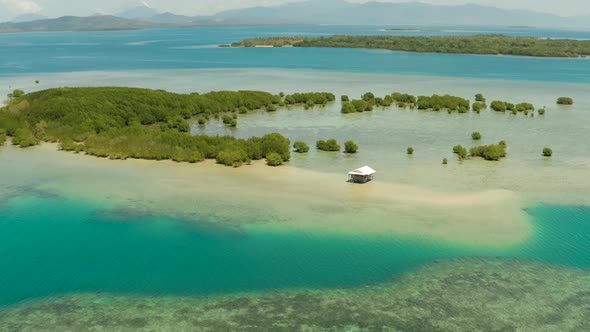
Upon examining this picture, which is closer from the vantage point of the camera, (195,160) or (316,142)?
(195,160)

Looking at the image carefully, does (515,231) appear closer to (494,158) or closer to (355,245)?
(355,245)

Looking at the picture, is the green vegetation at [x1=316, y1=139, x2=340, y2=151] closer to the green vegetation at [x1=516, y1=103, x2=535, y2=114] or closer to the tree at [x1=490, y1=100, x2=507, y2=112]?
the tree at [x1=490, y1=100, x2=507, y2=112]

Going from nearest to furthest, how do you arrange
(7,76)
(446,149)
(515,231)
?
(515,231)
(446,149)
(7,76)

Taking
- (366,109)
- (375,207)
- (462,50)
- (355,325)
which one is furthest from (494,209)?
(462,50)

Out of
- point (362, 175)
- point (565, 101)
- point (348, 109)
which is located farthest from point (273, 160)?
point (565, 101)

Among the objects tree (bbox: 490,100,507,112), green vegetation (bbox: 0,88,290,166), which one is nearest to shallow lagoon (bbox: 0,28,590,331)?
green vegetation (bbox: 0,88,290,166)

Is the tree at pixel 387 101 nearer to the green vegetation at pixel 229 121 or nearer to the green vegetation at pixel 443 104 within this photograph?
the green vegetation at pixel 443 104

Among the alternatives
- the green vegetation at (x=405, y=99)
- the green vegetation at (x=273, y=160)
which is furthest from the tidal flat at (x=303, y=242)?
the green vegetation at (x=405, y=99)
